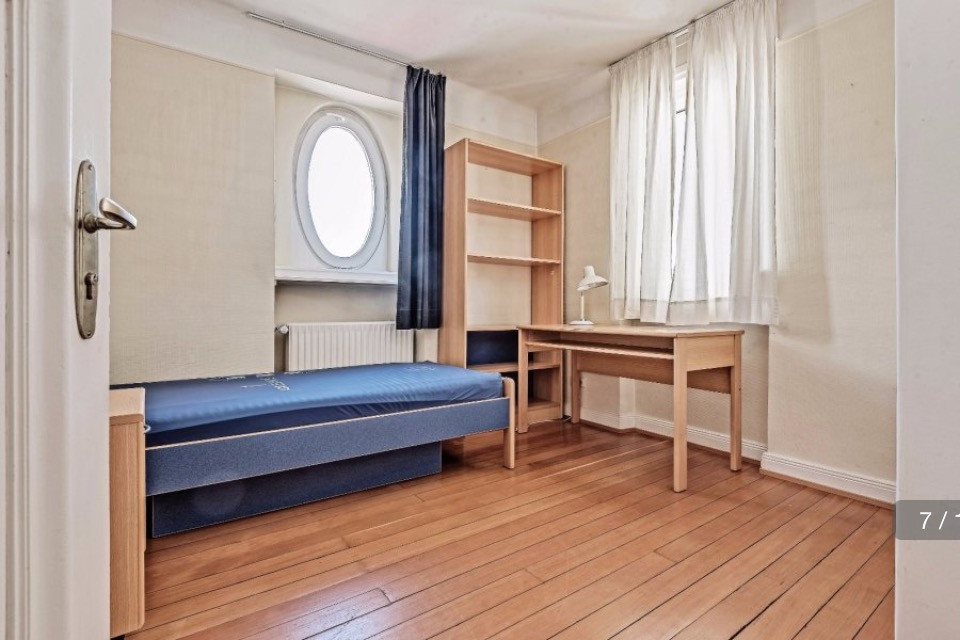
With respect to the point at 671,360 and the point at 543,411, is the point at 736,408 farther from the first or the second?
the point at 543,411

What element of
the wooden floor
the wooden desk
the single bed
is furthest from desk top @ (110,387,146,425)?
the wooden desk

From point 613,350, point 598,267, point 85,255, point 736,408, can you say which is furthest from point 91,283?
point 598,267

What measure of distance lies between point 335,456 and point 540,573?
96 cm

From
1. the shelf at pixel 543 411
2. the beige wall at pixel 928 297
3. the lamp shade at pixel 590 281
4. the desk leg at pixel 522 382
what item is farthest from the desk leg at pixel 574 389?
the beige wall at pixel 928 297

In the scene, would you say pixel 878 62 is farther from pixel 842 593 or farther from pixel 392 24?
pixel 392 24

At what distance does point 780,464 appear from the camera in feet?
7.91

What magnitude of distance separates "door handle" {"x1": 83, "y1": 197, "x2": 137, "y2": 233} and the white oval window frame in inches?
102

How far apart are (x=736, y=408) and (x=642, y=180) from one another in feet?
5.03

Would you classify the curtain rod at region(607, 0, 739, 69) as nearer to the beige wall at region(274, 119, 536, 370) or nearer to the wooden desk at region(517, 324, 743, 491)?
the beige wall at region(274, 119, 536, 370)

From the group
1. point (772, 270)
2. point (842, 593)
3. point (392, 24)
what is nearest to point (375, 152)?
point (392, 24)

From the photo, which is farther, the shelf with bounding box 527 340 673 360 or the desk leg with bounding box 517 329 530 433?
the desk leg with bounding box 517 329 530 433

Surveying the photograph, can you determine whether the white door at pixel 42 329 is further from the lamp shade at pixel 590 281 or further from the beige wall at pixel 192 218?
the lamp shade at pixel 590 281

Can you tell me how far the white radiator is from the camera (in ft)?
9.45

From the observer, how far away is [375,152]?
3.33m
